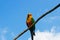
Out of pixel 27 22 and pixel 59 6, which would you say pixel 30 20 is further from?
pixel 59 6

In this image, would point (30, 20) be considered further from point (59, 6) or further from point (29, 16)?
point (59, 6)

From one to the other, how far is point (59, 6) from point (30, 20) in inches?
231

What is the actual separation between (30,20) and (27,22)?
0.19 meters

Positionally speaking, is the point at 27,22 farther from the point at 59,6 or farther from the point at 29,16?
the point at 59,6

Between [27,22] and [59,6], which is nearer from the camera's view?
[59,6]

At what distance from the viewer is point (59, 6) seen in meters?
2.66

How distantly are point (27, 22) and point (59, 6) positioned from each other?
19.3 ft

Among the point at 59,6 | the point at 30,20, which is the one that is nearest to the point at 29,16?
the point at 30,20

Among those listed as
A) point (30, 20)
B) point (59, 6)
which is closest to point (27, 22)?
point (30, 20)

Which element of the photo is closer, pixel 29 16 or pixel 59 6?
pixel 59 6

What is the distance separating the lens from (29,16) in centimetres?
856

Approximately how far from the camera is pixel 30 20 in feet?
27.9

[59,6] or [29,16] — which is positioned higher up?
[29,16]

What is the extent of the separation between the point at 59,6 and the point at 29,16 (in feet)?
19.4
